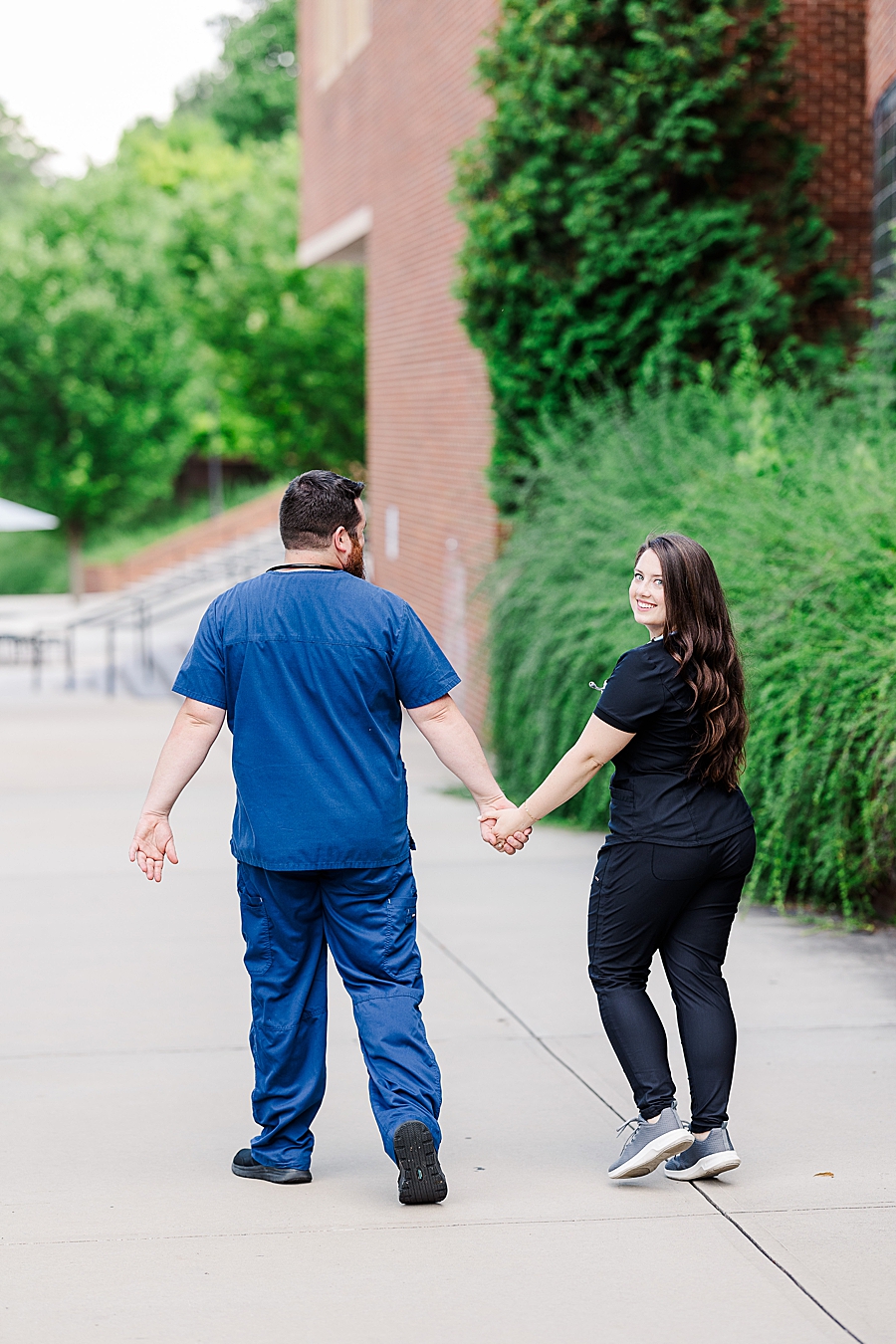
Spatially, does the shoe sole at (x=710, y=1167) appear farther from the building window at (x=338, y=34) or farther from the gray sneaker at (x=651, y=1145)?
the building window at (x=338, y=34)

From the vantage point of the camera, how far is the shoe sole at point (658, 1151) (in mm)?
4301

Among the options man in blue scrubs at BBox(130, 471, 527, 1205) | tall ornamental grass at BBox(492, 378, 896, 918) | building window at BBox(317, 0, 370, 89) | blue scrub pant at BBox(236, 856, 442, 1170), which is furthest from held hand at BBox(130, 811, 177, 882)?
building window at BBox(317, 0, 370, 89)

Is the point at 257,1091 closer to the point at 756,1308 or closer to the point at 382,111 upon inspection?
the point at 756,1308

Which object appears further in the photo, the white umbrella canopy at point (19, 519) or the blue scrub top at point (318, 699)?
the white umbrella canopy at point (19, 519)

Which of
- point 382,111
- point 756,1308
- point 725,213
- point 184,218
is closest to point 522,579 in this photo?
point 725,213

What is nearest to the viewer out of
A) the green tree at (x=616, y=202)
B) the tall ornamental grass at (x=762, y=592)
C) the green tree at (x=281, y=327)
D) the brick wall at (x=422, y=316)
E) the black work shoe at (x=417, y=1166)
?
the black work shoe at (x=417, y=1166)

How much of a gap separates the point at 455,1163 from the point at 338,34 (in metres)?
18.5

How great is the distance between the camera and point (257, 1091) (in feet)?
14.6

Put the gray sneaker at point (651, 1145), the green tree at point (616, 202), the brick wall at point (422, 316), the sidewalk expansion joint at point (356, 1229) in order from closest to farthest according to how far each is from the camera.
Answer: the sidewalk expansion joint at point (356, 1229) → the gray sneaker at point (651, 1145) → the green tree at point (616, 202) → the brick wall at point (422, 316)

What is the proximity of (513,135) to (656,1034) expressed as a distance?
30.2 ft

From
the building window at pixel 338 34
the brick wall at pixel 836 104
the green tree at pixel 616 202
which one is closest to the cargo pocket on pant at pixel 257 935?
the green tree at pixel 616 202

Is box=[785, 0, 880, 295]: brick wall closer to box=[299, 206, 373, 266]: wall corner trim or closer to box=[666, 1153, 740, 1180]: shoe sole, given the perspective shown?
box=[299, 206, 373, 266]: wall corner trim

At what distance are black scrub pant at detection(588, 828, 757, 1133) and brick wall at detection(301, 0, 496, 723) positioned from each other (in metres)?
7.57

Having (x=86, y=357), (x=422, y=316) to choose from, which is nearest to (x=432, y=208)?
(x=422, y=316)
